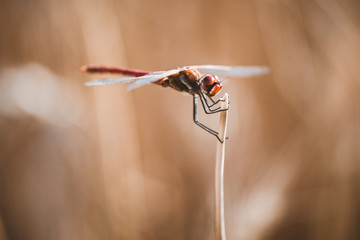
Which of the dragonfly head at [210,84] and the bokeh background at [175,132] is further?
the bokeh background at [175,132]

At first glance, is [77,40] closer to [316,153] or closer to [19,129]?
[19,129]

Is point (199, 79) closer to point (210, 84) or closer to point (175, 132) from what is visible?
point (210, 84)

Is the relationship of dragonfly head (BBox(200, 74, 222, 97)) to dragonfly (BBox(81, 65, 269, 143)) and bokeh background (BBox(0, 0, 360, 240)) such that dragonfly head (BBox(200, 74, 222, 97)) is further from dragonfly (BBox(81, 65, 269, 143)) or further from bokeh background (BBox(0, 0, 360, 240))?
bokeh background (BBox(0, 0, 360, 240))

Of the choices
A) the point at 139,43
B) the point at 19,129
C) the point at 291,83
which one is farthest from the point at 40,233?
the point at 291,83

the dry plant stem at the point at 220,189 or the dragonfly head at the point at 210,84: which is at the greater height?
the dragonfly head at the point at 210,84

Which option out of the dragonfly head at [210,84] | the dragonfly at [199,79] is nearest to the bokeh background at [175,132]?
the dragonfly at [199,79]

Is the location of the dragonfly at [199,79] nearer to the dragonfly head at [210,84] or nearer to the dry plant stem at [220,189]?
the dragonfly head at [210,84]

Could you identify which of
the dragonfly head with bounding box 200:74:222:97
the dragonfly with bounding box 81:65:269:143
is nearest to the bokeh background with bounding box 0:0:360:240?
the dragonfly with bounding box 81:65:269:143
